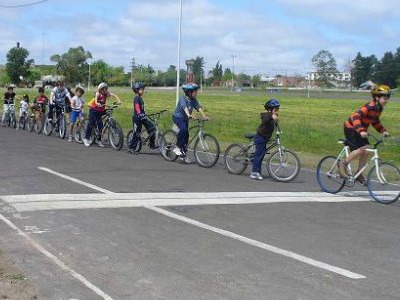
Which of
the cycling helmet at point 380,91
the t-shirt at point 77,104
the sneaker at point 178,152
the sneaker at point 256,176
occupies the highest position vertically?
the cycling helmet at point 380,91

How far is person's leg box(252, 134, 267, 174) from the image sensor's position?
39.0ft

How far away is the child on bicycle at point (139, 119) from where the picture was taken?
15.2 m

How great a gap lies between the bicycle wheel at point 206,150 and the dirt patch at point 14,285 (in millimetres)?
8058

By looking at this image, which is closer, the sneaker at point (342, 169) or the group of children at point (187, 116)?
the group of children at point (187, 116)

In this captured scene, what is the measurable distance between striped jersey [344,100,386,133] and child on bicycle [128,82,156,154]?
20.6ft

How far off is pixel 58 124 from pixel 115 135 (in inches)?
183

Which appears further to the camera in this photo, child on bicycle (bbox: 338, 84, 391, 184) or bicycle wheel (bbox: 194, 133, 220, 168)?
bicycle wheel (bbox: 194, 133, 220, 168)

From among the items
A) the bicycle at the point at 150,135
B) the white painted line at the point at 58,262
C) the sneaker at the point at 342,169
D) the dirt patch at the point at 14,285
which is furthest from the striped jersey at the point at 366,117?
the dirt patch at the point at 14,285

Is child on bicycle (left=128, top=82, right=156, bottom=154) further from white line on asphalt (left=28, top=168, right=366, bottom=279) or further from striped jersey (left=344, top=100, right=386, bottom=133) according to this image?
white line on asphalt (left=28, top=168, right=366, bottom=279)

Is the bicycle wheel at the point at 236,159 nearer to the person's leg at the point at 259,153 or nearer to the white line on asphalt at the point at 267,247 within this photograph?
the person's leg at the point at 259,153

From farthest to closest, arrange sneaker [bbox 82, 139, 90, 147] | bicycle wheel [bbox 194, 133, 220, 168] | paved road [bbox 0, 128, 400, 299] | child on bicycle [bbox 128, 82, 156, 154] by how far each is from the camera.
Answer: sneaker [bbox 82, 139, 90, 147], child on bicycle [bbox 128, 82, 156, 154], bicycle wheel [bbox 194, 133, 220, 168], paved road [bbox 0, 128, 400, 299]

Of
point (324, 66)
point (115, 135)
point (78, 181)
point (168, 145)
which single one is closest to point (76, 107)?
point (115, 135)

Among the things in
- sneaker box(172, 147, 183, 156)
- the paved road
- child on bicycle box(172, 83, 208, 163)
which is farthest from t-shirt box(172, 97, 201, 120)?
the paved road

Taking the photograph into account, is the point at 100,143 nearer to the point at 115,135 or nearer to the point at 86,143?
the point at 86,143
